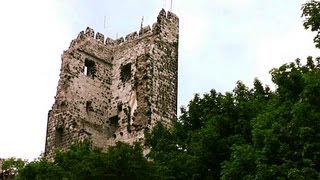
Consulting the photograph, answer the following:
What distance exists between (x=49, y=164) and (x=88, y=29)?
494 inches

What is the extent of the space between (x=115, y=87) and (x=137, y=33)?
2910 millimetres

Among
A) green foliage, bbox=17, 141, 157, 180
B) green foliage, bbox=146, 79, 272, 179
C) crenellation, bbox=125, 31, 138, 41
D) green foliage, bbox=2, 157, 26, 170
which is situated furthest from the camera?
green foliage, bbox=2, 157, 26, 170

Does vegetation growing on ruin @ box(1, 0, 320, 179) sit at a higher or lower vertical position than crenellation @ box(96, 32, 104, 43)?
lower

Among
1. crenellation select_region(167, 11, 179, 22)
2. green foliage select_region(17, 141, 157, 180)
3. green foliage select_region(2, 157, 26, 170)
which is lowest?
green foliage select_region(17, 141, 157, 180)

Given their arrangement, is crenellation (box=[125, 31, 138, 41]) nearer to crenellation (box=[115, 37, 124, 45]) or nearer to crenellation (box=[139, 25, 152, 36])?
crenellation (box=[139, 25, 152, 36])

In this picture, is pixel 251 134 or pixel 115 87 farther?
pixel 115 87

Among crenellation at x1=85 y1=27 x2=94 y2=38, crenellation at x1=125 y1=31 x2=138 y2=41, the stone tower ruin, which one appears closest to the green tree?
the stone tower ruin

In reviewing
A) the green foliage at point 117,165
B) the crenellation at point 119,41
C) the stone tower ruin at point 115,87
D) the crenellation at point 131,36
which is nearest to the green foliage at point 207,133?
the green foliage at point 117,165

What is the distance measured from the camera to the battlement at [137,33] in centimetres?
3772

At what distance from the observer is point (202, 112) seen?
1112 inches

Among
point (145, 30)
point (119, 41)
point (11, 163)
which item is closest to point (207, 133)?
point (145, 30)

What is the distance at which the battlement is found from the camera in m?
37.7

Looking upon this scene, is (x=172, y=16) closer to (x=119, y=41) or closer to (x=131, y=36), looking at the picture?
(x=131, y=36)

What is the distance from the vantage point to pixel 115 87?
39.1 metres
